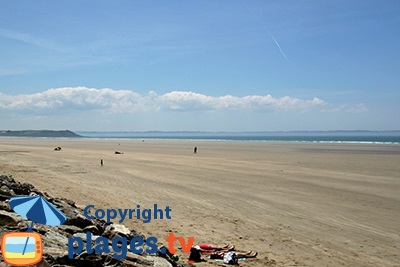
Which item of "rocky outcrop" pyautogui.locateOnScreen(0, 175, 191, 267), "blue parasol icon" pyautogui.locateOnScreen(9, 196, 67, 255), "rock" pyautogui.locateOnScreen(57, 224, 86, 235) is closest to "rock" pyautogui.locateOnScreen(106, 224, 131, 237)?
"rocky outcrop" pyautogui.locateOnScreen(0, 175, 191, 267)

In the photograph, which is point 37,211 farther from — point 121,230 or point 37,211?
point 121,230

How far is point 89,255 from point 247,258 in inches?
173

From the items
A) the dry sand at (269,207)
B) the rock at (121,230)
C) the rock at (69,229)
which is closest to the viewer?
the rock at (69,229)

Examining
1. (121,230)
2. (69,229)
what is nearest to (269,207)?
(121,230)

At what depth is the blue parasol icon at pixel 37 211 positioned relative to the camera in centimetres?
711

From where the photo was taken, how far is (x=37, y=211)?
716 centimetres

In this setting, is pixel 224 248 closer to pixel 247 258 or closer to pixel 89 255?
pixel 247 258

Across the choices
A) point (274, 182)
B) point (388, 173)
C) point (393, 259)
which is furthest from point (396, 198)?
point (388, 173)

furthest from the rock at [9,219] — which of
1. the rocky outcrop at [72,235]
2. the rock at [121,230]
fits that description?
the rock at [121,230]

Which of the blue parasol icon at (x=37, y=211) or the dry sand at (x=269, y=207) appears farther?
the dry sand at (x=269, y=207)

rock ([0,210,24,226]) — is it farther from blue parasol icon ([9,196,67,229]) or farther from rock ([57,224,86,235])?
rock ([57,224,86,235])

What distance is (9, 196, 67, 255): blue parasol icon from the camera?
711cm

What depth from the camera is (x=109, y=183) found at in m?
21.3

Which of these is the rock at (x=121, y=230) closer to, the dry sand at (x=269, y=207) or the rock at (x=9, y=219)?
the dry sand at (x=269, y=207)
